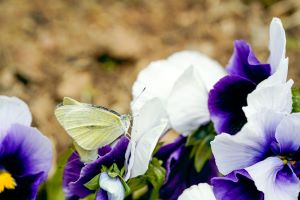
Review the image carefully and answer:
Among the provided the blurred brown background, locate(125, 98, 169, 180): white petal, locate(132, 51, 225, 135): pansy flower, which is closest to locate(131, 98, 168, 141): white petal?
locate(125, 98, 169, 180): white petal

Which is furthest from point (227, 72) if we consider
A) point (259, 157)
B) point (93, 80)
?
point (93, 80)

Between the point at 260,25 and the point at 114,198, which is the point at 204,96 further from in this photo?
the point at 260,25

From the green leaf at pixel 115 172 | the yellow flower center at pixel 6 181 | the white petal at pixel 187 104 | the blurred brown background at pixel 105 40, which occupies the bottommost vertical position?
the blurred brown background at pixel 105 40

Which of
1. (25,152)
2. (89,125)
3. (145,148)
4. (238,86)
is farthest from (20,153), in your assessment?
(238,86)

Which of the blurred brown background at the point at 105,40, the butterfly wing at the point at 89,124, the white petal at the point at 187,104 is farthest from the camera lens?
the blurred brown background at the point at 105,40

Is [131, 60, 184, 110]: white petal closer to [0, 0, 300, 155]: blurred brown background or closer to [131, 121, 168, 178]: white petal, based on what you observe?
[131, 121, 168, 178]: white petal

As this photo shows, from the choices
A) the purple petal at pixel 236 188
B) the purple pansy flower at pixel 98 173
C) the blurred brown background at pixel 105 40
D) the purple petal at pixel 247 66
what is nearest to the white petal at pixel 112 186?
the purple pansy flower at pixel 98 173

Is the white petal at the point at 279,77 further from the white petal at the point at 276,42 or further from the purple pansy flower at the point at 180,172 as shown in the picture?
the purple pansy flower at the point at 180,172

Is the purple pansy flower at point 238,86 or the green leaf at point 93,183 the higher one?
the purple pansy flower at point 238,86
